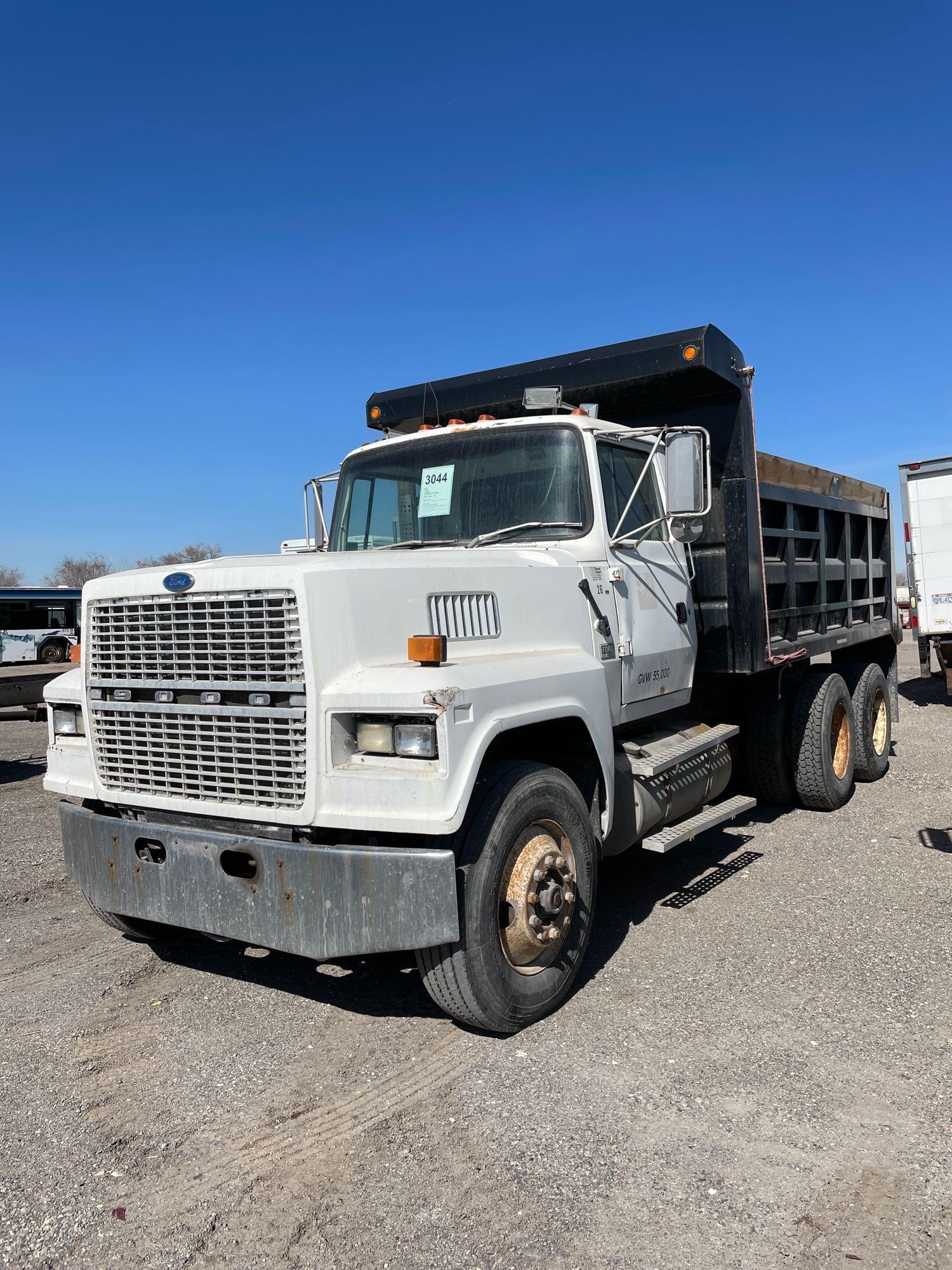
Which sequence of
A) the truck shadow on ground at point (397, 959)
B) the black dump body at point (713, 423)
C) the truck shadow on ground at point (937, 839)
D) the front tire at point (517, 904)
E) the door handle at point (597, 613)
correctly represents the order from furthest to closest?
the truck shadow on ground at point (937, 839), the black dump body at point (713, 423), the door handle at point (597, 613), the truck shadow on ground at point (397, 959), the front tire at point (517, 904)

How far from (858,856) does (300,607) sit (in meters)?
4.62

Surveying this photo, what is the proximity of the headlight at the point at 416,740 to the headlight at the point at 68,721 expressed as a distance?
1.78 metres

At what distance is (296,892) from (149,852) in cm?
81

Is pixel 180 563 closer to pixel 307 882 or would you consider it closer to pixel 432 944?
pixel 307 882

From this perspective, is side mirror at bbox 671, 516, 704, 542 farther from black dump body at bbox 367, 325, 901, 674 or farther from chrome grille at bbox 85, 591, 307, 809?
chrome grille at bbox 85, 591, 307, 809

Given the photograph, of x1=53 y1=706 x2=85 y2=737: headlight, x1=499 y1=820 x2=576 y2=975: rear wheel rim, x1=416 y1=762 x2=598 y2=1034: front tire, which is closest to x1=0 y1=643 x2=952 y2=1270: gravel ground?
x1=416 y1=762 x2=598 y2=1034: front tire

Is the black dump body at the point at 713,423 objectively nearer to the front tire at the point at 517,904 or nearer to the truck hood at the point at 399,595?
the truck hood at the point at 399,595

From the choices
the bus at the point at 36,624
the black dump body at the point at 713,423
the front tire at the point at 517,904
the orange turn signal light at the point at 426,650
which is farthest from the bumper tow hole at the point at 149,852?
the bus at the point at 36,624

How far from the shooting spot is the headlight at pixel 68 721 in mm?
4328

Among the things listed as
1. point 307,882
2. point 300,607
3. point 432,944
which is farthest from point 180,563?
point 432,944

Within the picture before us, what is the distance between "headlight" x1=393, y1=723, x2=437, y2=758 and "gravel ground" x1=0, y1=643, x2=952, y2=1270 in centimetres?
123

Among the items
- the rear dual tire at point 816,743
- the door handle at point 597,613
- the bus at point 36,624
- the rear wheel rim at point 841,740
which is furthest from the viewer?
the bus at point 36,624

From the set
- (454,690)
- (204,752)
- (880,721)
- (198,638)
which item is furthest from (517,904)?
(880,721)

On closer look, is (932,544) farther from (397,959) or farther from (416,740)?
(416,740)
